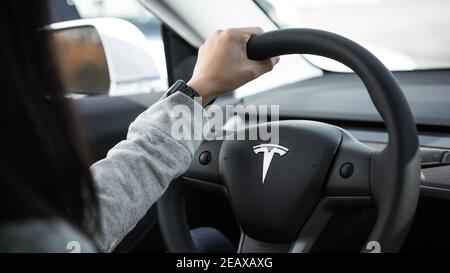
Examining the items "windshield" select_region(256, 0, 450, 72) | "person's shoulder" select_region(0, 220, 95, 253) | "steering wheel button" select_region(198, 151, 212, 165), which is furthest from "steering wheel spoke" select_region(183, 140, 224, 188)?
"windshield" select_region(256, 0, 450, 72)

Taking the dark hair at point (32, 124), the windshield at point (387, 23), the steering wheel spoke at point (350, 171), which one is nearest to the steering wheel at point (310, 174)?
the steering wheel spoke at point (350, 171)

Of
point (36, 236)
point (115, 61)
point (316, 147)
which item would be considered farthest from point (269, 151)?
point (115, 61)

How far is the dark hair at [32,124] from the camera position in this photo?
470 mm

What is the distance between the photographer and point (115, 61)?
1.97 meters

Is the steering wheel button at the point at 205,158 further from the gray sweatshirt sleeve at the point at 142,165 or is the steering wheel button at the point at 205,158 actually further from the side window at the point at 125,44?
the side window at the point at 125,44

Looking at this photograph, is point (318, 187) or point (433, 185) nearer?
point (318, 187)

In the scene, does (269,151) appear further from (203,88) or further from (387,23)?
(387,23)

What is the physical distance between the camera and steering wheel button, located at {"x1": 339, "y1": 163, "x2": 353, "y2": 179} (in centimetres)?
90

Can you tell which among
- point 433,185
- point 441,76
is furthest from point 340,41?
point 441,76

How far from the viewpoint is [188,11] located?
Answer: 182 cm

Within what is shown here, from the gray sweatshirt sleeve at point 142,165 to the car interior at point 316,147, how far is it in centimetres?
12

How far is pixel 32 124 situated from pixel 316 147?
586mm
